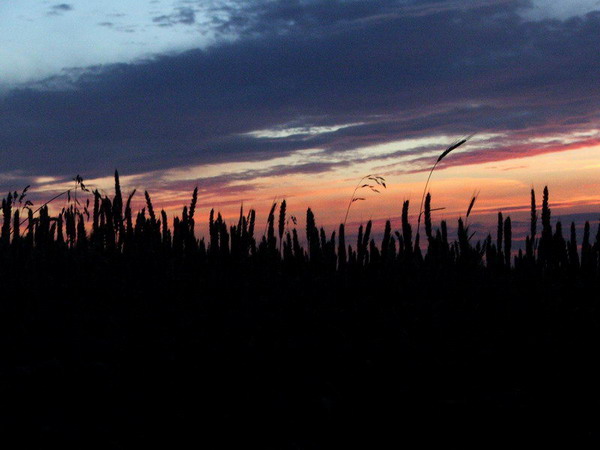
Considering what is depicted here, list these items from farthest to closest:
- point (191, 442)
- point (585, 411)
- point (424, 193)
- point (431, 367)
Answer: point (424, 193) < point (431, 367) < point (585, 411) < point (191, 442)

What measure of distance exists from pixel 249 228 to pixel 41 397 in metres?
3.69

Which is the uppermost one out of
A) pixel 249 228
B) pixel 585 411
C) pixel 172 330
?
pixel 249 228

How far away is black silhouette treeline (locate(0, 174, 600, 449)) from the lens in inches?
113

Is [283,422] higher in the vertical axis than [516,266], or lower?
lower

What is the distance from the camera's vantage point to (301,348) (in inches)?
141

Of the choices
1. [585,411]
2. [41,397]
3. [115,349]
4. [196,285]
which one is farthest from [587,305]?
[41,397]

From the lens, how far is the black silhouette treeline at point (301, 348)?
287cm

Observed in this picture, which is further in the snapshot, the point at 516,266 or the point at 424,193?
the point at 424,193

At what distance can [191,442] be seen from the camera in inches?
Result: 107

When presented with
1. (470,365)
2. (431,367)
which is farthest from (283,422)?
(470,365)

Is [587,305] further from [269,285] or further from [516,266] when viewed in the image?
[269,285]

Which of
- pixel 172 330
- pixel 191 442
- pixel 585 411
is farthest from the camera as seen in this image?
pixel 172 330

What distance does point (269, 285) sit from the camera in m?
4.84

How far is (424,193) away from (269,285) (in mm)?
2323
